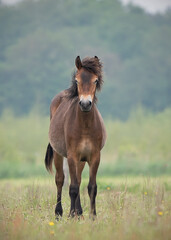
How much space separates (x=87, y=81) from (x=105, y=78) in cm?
3959

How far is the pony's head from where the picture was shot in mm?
7008

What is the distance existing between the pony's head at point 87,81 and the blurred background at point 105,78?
14962 mm

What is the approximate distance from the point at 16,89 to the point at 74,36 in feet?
47.2

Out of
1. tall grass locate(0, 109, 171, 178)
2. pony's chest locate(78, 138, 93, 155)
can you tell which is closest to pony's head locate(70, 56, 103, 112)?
pony's chest locate(78, 138, 93, 155)

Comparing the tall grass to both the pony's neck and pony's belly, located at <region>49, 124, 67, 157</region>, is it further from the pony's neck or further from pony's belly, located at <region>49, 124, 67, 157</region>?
the pony's neck

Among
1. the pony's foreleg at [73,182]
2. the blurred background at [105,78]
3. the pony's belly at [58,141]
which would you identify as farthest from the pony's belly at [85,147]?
the blurred background at [105,78]

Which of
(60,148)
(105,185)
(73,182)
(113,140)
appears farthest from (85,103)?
(113,140)

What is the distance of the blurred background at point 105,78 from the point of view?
1277 inches

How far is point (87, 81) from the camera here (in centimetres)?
727

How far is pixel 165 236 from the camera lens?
17.3ft

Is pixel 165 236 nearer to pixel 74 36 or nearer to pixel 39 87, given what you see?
pixel 39 87

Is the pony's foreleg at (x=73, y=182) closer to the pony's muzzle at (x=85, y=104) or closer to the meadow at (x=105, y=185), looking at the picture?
the meadow at (x=105, y=185)

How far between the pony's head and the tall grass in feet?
61.7

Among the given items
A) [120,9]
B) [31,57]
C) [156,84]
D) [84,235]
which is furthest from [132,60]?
[84,235]
